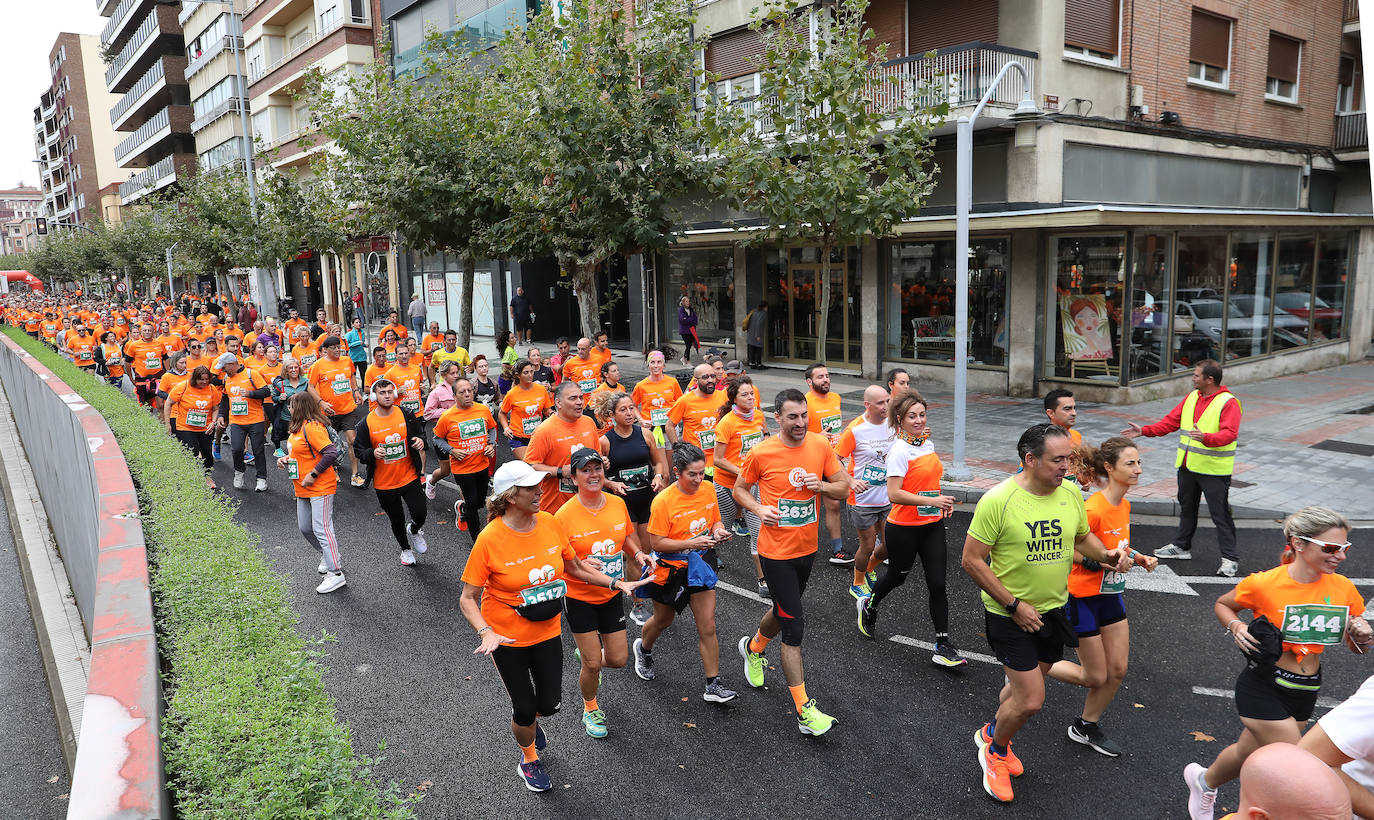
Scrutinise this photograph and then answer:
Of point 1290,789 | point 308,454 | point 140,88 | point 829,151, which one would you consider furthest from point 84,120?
point 1290,789

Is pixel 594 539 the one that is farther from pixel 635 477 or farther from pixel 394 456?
pixel 394 456

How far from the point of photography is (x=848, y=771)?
16.4 ft

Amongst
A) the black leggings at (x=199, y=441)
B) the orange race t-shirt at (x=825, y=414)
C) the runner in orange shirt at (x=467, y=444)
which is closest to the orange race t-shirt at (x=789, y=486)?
the orange race t-shirt at (x=825, y=414)

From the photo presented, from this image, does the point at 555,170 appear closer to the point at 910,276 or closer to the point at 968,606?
the point at 910,276

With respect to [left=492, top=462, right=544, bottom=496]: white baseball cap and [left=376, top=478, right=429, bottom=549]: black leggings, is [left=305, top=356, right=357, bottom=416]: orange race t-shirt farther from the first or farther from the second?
[left=492, top=462, right=544, bottom=496]: white baseball cap

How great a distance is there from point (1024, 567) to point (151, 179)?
74045mm

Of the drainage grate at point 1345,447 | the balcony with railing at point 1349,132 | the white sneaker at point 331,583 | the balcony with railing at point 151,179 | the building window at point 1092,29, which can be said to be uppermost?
the balcony with railing at point 151,179

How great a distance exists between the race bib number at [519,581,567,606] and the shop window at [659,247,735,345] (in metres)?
18.3

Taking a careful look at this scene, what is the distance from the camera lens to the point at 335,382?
12.0 metres

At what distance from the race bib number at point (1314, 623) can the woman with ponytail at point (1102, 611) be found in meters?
0.77

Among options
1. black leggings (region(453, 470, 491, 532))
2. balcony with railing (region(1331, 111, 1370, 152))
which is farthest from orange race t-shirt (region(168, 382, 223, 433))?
balcony with railing (region(1331, 111, 1370, 152))

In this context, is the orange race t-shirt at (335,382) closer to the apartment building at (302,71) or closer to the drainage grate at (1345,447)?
the drainage grate at (1345,447)

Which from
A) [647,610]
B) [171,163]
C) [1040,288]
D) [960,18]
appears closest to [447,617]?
[647,610]

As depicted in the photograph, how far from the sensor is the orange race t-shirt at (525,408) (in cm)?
984
